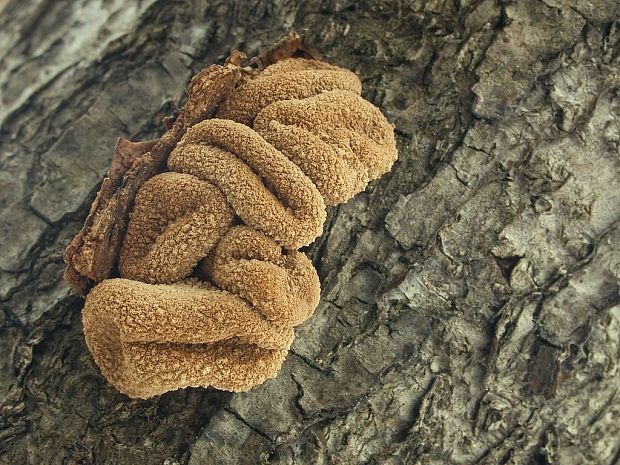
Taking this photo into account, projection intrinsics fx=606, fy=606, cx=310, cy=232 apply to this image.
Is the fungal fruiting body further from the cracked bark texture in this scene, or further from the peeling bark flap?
the cracked bark texture

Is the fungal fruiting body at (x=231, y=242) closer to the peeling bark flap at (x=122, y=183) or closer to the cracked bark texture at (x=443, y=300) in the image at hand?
the peeling bark flap at (x=122, y=183)

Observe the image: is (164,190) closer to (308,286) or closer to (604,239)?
(308,286)

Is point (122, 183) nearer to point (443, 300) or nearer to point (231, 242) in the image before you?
point (231, 242)

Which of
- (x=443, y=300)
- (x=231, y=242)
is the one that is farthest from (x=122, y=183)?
(x=443, y=300)

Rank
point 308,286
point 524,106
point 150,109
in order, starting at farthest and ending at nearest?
point 150,109
point 524,106
point 308,286

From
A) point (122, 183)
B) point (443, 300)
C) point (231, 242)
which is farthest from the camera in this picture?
point (443, 300)

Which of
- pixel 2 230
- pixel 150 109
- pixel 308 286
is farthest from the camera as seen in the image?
pixel 150 109

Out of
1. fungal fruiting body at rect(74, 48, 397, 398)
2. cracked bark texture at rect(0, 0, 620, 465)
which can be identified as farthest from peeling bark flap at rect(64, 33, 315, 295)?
cracked bark texture at rect(0, 0, 620, 465)

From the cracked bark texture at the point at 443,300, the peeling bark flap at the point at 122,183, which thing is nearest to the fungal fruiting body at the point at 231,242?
the peeling bark flap at the point at 122,183

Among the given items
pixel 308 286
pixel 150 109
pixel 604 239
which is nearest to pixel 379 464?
pixel 308 286
